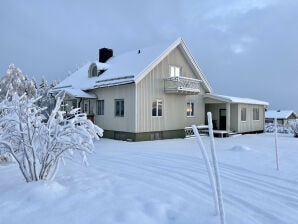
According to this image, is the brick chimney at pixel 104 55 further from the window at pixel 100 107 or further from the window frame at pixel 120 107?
the window frame at pixel 120 107

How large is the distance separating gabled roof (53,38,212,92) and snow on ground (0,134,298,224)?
9.11 m

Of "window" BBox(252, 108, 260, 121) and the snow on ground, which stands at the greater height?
"window" BBox(252, 108, 260, 121)

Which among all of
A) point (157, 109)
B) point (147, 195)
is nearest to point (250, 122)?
point (157, 109)

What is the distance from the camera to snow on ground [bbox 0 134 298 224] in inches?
182

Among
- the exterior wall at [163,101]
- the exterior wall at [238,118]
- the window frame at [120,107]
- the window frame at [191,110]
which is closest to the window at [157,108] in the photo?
the exterior wall at [163,101]

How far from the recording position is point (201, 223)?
4.40 metres

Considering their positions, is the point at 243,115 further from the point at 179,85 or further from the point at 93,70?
the point at 93,70

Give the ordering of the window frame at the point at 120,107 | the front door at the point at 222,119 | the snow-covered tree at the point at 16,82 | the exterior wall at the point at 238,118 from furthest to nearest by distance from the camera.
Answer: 1. the snow-covered tree at the point at 16,82
2. the front door at the point at 222,119
3. the exterior wall at the point at 238,118
4. the window frame at the point at 120,107

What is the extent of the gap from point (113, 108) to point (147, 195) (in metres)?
13.1

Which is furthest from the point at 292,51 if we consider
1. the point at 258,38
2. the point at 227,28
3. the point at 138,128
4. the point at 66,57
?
the point at 66,57

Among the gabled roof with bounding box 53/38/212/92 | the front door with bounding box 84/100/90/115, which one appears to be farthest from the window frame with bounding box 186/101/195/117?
the front door with bounding box 84/100/90/115

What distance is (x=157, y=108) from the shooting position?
18.5 m

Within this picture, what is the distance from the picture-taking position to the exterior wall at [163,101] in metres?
17.4

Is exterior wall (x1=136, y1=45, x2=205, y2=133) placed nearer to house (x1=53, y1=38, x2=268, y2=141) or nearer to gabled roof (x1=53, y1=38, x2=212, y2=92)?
house (x1=53, y1=38, x2=268, y2=141)
